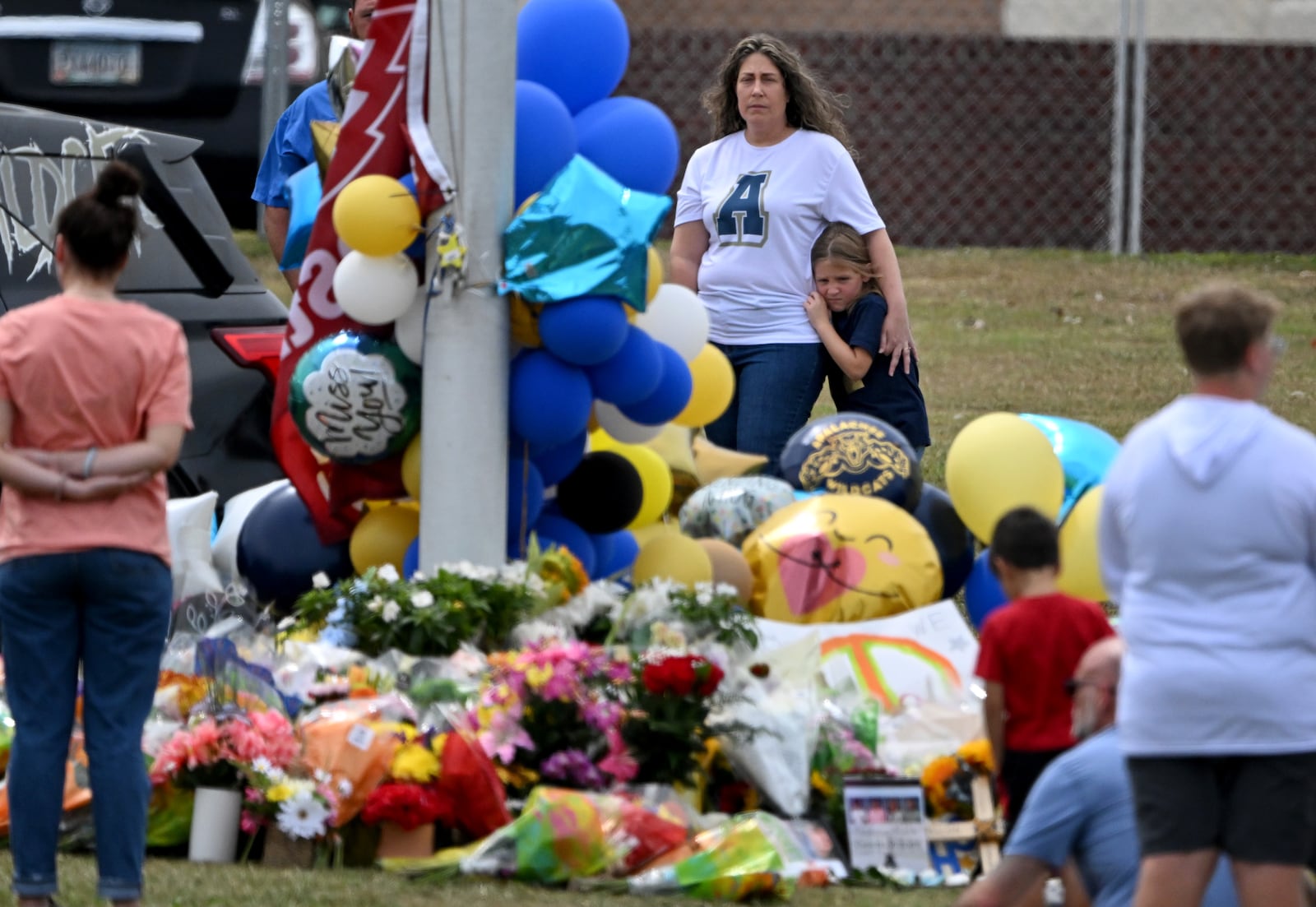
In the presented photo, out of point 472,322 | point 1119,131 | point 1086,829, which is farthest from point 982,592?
point 1119,131

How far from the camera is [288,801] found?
14.9ft

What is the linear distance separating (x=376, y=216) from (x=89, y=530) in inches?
58.1

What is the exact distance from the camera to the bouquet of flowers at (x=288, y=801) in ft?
14.9

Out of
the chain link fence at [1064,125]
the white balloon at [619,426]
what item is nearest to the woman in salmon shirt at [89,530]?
the white balloon at [619,426]

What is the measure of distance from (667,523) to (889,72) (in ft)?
31.2

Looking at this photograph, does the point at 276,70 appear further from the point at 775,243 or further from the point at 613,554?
the point at 613,554

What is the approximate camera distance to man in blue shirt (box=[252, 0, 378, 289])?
696 centimetres

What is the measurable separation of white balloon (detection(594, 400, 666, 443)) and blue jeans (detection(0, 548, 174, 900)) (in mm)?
1698

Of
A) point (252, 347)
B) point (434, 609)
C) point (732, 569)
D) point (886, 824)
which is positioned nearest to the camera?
point (886, 824)

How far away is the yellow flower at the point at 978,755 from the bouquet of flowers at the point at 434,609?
3.51 feet

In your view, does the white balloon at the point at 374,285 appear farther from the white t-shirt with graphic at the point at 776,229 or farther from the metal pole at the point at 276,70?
the metal pole at the point at 276,70

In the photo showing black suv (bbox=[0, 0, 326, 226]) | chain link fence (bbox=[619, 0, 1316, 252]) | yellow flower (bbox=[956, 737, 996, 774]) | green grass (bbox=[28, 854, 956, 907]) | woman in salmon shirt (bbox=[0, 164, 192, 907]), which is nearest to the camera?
woman in salmon shirt (bbox=[0, 164, 192, 907])

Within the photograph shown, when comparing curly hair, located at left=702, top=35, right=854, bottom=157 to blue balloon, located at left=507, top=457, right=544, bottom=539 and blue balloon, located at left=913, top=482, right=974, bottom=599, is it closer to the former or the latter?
blue balloon, located at left=913, top=482, right=974, bottom=599

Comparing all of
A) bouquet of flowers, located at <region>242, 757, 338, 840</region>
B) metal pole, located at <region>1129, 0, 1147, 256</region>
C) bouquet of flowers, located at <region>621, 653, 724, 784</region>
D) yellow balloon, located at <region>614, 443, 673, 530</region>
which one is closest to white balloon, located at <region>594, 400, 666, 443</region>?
yellow balloon, located at <region>614, 443, 673, 530</region>
